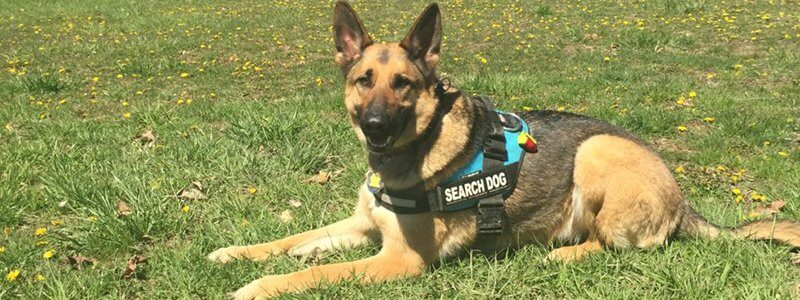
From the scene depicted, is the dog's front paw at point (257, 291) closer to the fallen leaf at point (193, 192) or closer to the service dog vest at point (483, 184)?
the service dog vest at point (483, 184)

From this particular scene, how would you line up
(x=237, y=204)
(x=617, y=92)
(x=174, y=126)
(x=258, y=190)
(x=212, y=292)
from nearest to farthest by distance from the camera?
(x=212, y=292)
(x=237, y=204)
(x=258, y=190)
(x=174, y=126)
(x=617, y=92)

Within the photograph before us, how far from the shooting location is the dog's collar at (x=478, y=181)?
3223 millimetres

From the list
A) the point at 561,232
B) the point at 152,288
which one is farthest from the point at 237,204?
the point at 561,232

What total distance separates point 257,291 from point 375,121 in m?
1.14

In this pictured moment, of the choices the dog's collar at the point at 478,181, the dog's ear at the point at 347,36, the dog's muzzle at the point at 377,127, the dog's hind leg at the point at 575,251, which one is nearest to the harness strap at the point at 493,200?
the dog's collar at the point at 478,181

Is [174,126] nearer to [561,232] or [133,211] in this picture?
[133,211]

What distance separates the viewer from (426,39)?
11.0ft

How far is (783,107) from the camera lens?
5957mm

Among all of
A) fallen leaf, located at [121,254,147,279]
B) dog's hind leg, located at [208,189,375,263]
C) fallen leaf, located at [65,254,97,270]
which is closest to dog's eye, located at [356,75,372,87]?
dog's hind leg, located at [208,189,375,263]

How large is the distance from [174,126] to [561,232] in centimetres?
393

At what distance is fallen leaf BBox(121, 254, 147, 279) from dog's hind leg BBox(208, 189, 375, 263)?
39cm

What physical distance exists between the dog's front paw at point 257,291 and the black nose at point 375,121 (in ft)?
3.27

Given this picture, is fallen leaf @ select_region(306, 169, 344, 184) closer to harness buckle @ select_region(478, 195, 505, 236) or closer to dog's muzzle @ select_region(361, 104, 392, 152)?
dog's muzzle @ select_region(361, 104, 392, 152)

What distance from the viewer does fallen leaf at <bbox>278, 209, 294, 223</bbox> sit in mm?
3973
